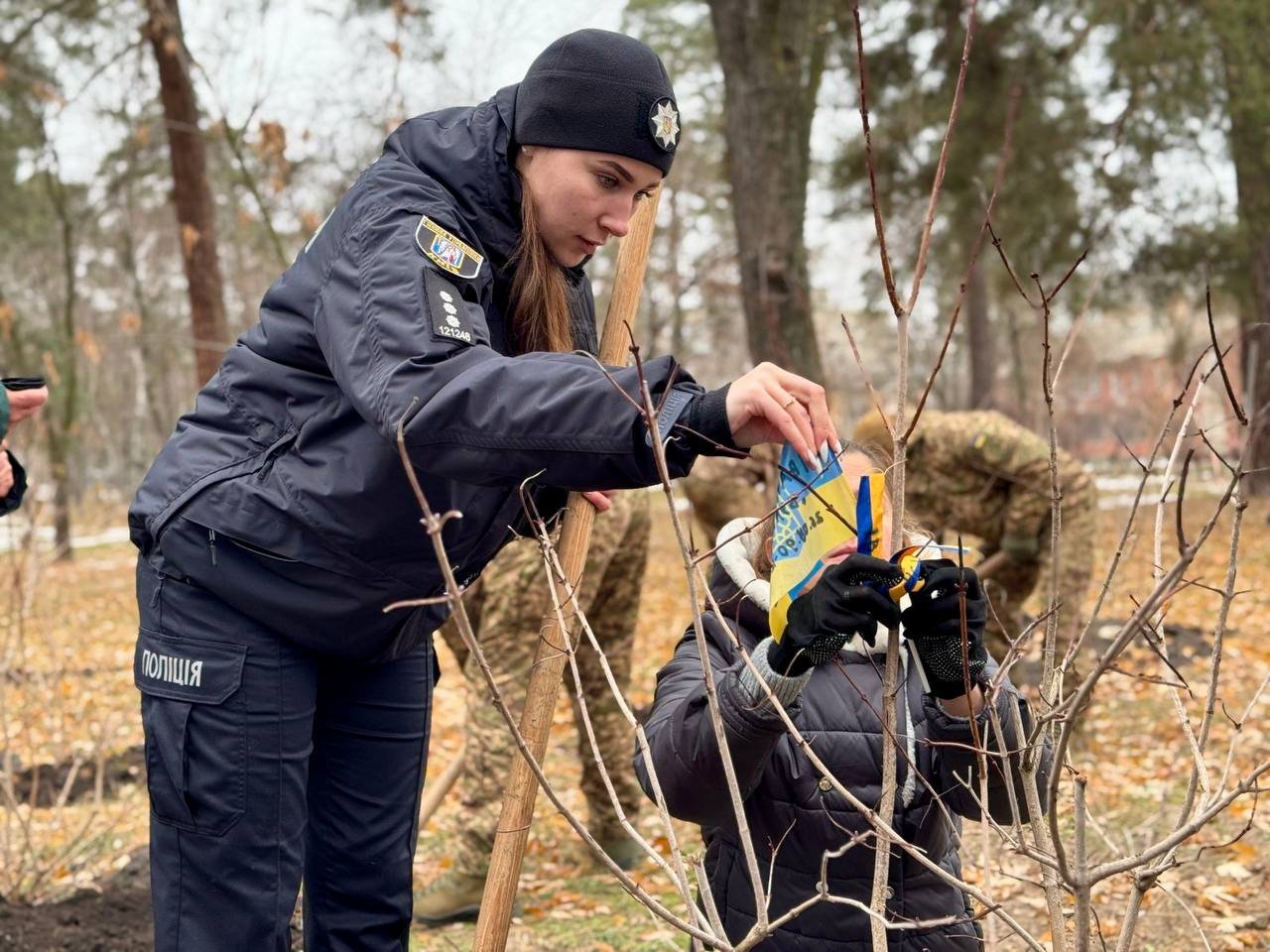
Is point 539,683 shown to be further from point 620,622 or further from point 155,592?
point 620,622

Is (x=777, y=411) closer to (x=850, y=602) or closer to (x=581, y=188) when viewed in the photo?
(x=850, y=602)

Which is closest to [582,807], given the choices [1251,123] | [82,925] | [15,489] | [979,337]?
[82,925]

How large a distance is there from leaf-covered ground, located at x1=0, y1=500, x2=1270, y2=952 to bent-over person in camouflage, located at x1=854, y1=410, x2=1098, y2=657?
48cm

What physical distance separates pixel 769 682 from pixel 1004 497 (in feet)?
13.7

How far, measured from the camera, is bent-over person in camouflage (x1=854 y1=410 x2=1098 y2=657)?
17.6 ft

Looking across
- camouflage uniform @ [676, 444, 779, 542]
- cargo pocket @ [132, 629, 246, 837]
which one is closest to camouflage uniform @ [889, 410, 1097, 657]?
camouflage uniform @ [676, 444, 779, 542]

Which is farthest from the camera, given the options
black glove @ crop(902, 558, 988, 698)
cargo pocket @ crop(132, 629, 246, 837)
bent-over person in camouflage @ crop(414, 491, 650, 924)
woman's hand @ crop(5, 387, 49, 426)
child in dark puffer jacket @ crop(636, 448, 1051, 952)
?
bent-over person in camouflage @ crop(414, 491, 650, 924)

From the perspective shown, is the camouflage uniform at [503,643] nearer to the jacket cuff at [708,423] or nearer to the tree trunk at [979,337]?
the jacket cuff at [708,423]

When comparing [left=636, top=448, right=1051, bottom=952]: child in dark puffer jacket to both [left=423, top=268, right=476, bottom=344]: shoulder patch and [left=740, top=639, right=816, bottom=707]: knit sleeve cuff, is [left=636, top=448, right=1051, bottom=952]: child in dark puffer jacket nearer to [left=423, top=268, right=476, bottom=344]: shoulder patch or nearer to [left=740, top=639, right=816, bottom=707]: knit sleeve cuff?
[left=740, top=639, right=816, bottom=707]: knit sleeve cuff

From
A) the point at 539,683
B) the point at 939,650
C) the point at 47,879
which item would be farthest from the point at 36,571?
the point at 939,650

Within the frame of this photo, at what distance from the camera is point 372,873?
7.26 ft

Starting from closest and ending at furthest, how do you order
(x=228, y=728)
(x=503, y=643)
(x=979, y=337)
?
(x=228, y=728) → (x=503, y=643) → (x=979, y=337)

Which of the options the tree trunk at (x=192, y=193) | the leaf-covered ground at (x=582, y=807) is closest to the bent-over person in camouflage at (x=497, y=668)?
the leaf-covered ground at (x=582, y=807)

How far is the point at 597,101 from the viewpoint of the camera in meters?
1.70
